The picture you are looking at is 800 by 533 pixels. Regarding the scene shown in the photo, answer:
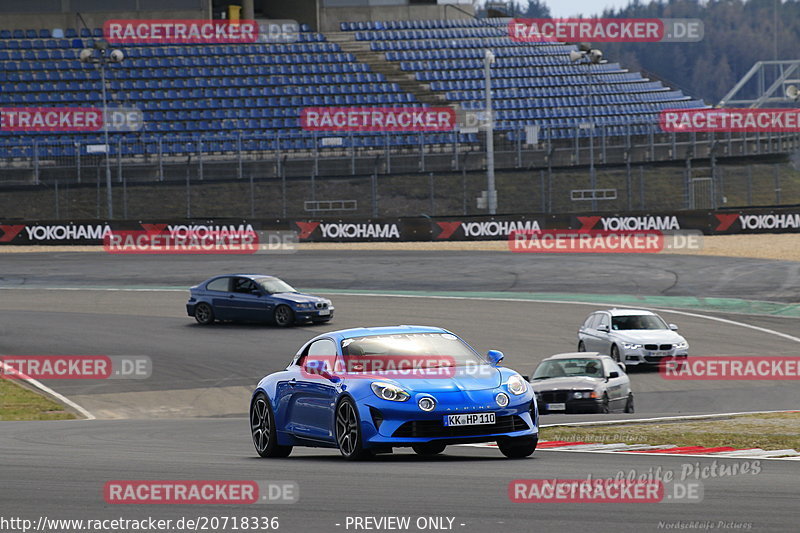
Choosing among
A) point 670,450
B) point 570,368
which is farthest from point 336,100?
point 670,450

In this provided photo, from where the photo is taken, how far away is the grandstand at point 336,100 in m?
50.0

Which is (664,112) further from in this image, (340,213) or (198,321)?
(198,321)

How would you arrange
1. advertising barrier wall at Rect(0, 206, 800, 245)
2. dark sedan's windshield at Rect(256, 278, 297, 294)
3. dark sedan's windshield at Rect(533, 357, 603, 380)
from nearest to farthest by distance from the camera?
dark sedan's windshield at Rect(533, 357, 603, 380) < dark sedan's windshield at Rect(256, 278, 297, 294) < advertising barrier wall at Rect(0, 206, 800, 245)

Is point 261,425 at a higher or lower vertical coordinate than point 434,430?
lower

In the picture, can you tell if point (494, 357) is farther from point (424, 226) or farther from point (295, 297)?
point (424, 226)

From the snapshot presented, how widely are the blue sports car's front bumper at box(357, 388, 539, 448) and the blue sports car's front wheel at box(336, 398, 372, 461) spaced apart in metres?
0.10

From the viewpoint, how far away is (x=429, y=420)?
10.1 metres

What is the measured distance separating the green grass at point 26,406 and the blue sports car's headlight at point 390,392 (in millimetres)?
11115

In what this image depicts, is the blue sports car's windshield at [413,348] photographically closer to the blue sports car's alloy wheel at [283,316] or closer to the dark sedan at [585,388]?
the dark sedan at [585,388]

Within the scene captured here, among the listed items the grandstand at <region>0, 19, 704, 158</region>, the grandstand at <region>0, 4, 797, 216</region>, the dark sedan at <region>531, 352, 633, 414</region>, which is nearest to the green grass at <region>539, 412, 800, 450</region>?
the dark sedan at <region>531, 352, 633, 414</region>

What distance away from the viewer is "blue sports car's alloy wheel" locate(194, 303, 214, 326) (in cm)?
2920

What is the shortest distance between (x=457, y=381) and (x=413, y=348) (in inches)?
29.2

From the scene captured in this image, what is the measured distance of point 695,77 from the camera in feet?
574

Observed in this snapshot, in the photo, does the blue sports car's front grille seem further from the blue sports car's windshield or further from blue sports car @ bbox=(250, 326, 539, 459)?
the blue sports car's windshield
